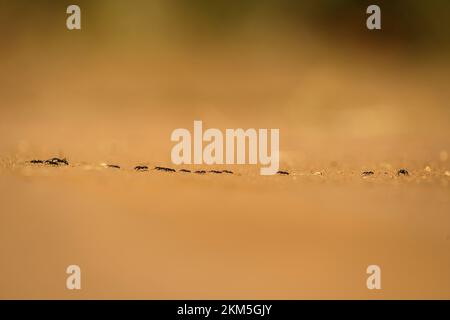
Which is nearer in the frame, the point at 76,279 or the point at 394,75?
the point at 76,279

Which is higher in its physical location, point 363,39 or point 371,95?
point 363,39

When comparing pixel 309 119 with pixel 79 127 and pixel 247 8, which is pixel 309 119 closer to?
pixel 247 8

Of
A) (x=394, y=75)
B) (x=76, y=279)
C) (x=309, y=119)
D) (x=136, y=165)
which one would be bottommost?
(x=76, y=279)

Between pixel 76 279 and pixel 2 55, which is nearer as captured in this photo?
pixel 76 279

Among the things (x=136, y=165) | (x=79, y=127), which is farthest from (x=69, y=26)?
(x=136, y=165)

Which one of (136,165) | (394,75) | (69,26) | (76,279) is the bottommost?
(76,279)

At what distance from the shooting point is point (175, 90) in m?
1.16

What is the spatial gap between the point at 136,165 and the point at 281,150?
12.8 inches

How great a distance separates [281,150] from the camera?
1127mm

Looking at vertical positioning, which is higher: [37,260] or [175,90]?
[175,90]

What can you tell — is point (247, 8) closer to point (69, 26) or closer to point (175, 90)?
point (175, 90)

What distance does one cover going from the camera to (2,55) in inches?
46.0

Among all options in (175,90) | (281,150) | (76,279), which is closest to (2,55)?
(175,90)

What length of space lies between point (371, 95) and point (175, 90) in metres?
0.45
